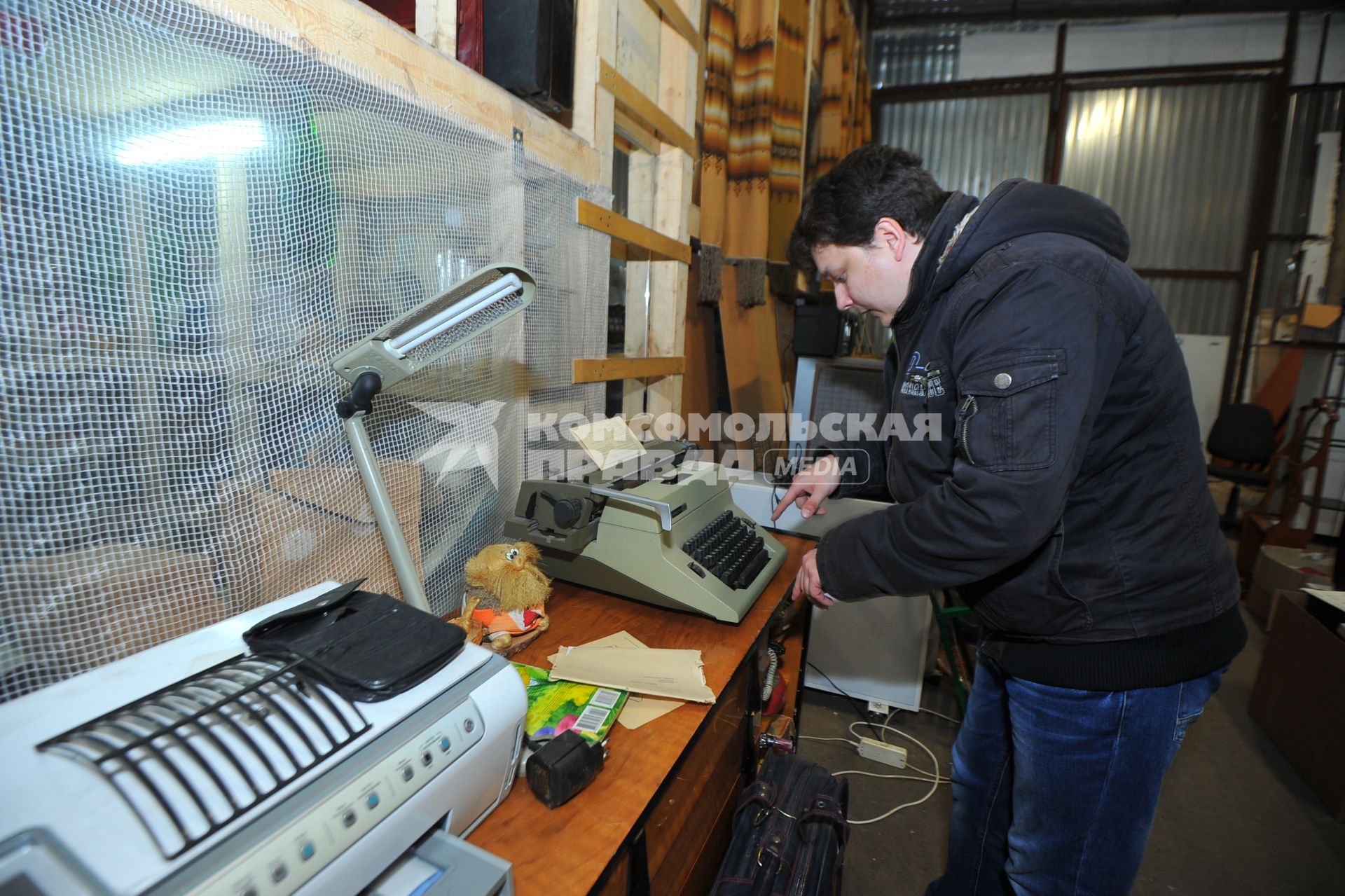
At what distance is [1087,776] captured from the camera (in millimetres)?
1005

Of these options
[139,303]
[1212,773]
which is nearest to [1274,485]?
[1212,773]

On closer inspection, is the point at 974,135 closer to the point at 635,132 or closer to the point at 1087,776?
the point at 635,132

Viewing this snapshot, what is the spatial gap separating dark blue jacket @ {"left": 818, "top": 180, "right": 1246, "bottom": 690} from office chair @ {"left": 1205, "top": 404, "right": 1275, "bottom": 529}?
13.4 ft

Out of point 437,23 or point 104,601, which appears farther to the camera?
point 437,23

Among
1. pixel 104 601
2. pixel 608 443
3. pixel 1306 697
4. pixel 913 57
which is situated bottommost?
pixel 1306 697

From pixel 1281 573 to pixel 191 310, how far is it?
169 inches

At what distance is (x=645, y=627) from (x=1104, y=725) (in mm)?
747

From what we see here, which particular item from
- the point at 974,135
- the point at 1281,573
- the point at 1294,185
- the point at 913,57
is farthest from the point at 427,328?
the point at 1294,185

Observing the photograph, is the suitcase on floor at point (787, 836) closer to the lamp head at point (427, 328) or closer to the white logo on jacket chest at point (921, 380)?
the white logo on jacket chest at point (921, 380)

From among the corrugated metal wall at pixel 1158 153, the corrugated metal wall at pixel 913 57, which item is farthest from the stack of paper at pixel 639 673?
the corrugated metal wall at pixel 913 57

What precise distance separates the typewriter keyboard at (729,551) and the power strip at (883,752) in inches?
48.4

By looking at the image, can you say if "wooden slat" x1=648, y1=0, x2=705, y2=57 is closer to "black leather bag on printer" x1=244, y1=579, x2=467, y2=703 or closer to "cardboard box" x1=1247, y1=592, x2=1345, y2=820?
"black leather bag on printer" x1=244, y1=579, x2=467, y2=703

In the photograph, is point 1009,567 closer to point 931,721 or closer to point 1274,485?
point 931,721

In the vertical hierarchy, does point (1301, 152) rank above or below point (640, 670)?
above
